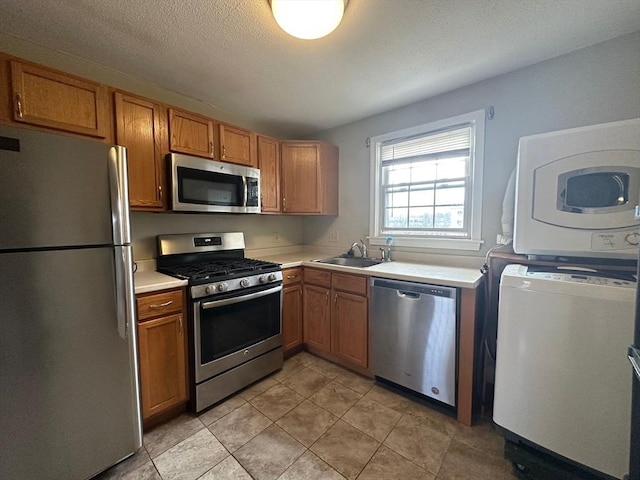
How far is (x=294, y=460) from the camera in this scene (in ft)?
4.72

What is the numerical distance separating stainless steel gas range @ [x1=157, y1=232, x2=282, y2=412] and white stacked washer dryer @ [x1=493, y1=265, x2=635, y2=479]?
63.8 inches

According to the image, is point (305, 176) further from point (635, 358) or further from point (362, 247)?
point (635, 358)

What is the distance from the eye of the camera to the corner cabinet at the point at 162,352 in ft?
5.21

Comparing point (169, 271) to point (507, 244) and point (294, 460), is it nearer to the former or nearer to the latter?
point (294, 460)

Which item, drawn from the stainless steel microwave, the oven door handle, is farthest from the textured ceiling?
the oven door handle

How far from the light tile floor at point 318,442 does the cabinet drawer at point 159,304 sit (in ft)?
Answer: 2.53

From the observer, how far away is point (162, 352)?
5.47 ft

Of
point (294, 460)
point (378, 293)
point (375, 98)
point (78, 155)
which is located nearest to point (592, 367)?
point (378, 293)

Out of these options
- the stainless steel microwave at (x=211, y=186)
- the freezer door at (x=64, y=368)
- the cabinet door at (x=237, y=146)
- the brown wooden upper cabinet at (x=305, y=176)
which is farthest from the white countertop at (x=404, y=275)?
the cabinet door at (x=237, y=146)

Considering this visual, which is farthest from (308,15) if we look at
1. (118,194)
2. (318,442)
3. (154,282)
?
(318,442)

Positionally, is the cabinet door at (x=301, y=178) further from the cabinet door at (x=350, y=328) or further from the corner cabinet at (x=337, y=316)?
the cabinet door at (x=350, y=328)

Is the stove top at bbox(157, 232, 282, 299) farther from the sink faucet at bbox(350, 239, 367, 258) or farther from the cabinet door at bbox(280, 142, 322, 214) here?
the sink faucet at bbox(350, 239, 367, 258)

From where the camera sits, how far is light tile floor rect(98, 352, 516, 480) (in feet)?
4.48

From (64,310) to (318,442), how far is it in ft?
4.97
